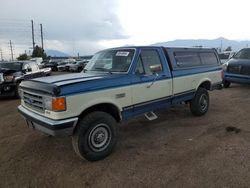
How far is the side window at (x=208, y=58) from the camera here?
7302 mm

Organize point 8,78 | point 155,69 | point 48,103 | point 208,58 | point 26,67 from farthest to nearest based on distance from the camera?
point 26,67, point 8,78, point 208,58, point 155,69, point 48,103

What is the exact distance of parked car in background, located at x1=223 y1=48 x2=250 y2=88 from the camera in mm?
10973

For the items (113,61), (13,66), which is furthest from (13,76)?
(113,61)

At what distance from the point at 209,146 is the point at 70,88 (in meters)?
2.88

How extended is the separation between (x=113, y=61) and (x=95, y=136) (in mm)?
1731

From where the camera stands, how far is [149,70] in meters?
5.41

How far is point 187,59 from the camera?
6.65 metres

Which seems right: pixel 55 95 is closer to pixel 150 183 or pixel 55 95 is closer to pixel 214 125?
pixel 150 183

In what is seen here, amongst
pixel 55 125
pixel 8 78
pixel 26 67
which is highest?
pixel 26 67

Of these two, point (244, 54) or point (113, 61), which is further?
point (244, 54)

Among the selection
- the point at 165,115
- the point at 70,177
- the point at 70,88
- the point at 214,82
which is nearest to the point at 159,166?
the point at 70,177

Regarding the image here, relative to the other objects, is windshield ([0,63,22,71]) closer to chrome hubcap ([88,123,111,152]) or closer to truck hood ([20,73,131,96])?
truck hood ([20,73,131,96])

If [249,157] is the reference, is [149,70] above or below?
Result: above

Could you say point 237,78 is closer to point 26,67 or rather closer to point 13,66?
point 26,67
